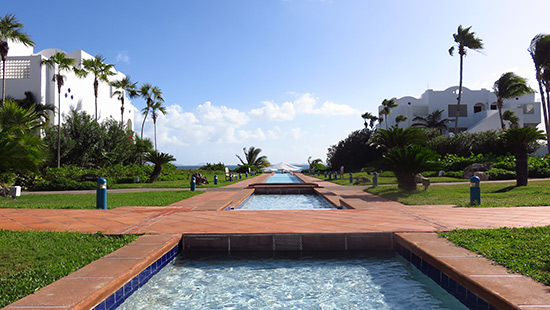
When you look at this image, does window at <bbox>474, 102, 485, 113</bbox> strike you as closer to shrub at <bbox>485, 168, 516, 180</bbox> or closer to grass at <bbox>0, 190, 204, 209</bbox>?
shrub at <bbox>485, 168, 516, 180</bbox>

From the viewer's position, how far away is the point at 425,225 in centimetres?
593

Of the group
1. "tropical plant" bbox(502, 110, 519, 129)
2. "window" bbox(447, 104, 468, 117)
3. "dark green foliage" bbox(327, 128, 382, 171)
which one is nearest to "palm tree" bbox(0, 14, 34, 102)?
"dark green foliage" bbox(327, 128, 382, 171)

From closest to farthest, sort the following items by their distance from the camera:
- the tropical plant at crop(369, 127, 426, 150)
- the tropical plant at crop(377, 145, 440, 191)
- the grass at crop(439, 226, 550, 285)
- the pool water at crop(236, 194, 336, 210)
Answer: the grass at crop(439, 226, 550, 285) < the pool water at crop(236, 194, 336, 210) < the tropical plant at crop(377, 145, 440, 191) < the tropical plant at crop(369, 127, 426, 150)

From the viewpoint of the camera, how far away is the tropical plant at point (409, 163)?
12.1 meters

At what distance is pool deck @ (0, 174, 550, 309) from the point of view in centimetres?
288

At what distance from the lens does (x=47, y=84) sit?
26.7m

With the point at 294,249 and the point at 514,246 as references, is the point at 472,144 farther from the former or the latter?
the point at 294,249

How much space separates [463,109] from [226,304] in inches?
2138

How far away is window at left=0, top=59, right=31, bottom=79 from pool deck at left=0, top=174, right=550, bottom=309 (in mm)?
23508

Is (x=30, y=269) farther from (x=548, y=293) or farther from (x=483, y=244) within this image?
(x=483, y=244)

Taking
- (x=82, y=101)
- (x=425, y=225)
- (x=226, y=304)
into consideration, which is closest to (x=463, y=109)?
(x=82, y=101)

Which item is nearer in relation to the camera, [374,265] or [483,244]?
[483,244]

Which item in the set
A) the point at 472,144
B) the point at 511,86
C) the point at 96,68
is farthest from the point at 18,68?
the point at 511,86

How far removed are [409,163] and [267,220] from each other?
7296mm
